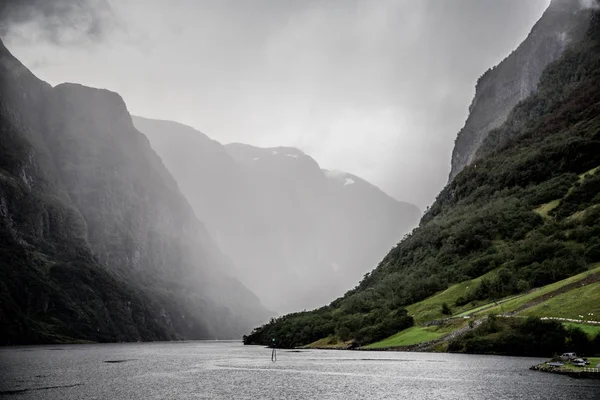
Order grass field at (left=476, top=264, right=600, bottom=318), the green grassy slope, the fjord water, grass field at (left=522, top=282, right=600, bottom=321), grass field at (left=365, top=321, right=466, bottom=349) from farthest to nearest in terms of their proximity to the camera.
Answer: grass field at (left=365, top=321, right=466, bottom=349) → grass field at (left=476, top=264, right=600, bottom=318) → the green grassy slope → grass field at (left=522, top=282, right=600, bottom=321) → the fjord water

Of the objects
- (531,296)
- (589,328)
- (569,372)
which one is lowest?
(569,372)

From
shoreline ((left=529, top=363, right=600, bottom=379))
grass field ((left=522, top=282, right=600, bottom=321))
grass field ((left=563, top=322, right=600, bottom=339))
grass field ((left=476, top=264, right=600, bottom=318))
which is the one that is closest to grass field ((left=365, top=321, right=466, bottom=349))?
grass field ((left=476, top=264, right=600, bottom=318))

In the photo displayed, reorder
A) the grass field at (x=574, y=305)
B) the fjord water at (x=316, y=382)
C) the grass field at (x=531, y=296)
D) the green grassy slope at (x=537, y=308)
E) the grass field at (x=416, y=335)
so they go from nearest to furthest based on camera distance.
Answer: the fjord water at (x=316, y=382)
the grass field at (x=574, y=305)
the green grassy slope at (x=537, y=308)
the grass field at (x=531, y=296)
the grass field at (x=416, y=335)

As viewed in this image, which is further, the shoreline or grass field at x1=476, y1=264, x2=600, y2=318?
grass field at x1=476, y1=264, x2=600, y2=318

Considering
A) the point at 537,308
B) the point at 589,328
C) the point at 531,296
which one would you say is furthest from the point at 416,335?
the point at 589,328

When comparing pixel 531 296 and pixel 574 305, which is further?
pixel 531 296

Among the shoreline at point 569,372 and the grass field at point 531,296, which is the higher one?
the grass field at point 531,296

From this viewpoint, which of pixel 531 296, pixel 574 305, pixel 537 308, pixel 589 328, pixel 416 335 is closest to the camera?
pixel 589 328

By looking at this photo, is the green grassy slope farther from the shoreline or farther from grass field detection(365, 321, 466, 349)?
the shoreline

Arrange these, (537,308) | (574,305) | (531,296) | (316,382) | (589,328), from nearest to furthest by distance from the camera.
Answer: (316,382) < (589,328) < (574,305) < (537,308) < (531,296)

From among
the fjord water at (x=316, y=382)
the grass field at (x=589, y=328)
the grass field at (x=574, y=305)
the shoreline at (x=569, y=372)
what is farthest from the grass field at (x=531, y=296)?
the shoreline at (x=569, y=372)

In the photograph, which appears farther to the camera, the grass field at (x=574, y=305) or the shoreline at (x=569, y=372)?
the grass field at (x=574, y=305)

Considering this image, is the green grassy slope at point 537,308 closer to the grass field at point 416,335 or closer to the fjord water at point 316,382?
the grass field at point 416,335

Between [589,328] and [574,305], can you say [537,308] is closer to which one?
[574,305]
